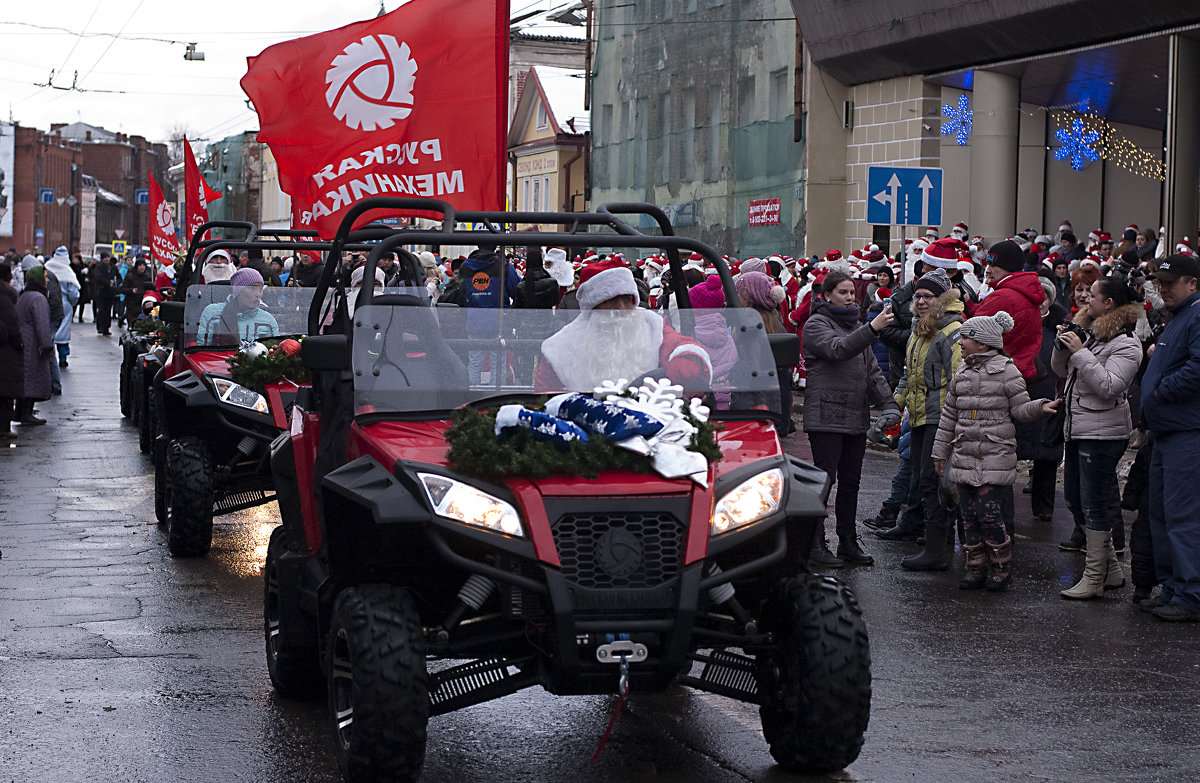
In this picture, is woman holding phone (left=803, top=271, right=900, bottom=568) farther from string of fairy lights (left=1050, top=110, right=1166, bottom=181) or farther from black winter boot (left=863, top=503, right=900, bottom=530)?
string of fairy lights (left=1050, top=110, right=1166, bottom=181)

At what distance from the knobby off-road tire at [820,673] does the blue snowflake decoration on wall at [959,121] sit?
74.9 feet

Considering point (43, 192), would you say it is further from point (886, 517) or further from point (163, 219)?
point (886, 517)

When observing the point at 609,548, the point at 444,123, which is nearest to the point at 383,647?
the point at 609,548

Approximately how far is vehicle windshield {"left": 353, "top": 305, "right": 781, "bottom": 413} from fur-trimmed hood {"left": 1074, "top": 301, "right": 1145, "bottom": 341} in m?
3.71

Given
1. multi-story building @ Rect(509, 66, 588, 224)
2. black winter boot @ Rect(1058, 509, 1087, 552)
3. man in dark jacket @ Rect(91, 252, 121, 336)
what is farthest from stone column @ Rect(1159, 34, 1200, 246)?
multi-story building @ Rect(509, 66, 588, 224)

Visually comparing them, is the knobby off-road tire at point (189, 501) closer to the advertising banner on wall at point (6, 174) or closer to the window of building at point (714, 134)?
the window of building at point (714, 134)

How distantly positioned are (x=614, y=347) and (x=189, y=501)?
4.68 metres

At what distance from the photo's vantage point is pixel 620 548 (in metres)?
4.95

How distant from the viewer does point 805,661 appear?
5.16 m

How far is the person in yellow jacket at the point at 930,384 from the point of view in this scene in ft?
32.0

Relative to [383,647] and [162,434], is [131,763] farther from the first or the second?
[162,434]

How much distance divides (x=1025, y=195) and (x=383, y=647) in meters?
24.4

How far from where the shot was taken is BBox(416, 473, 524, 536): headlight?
4918 millimetres

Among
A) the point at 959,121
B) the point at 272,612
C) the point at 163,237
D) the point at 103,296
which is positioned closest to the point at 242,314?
the point at 272,612
